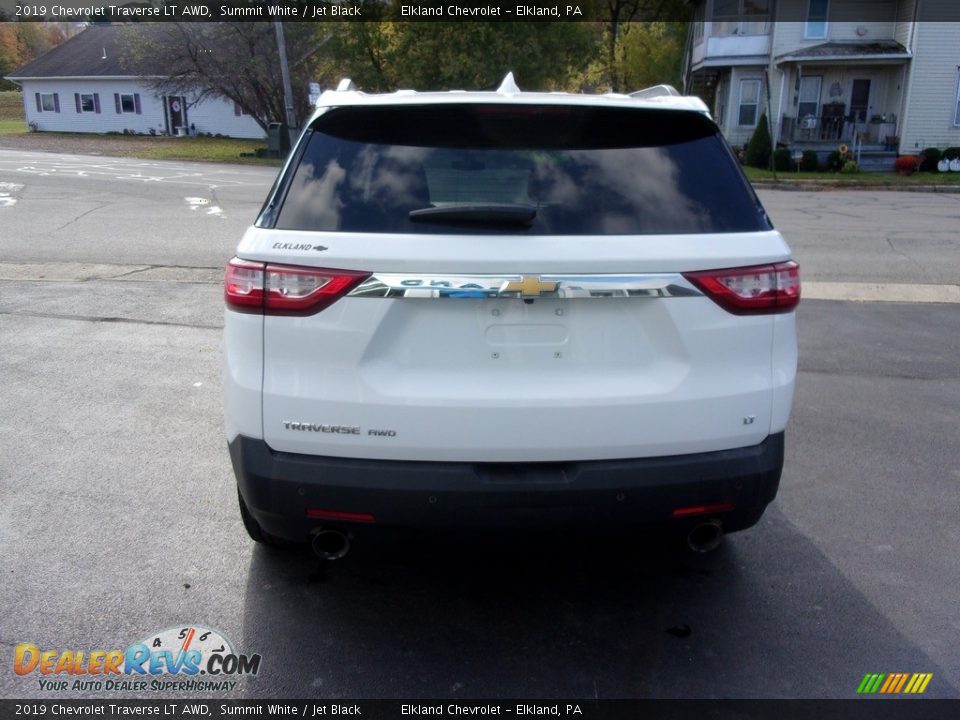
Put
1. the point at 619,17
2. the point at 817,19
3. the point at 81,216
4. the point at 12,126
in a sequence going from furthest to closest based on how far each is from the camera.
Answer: the point at 12,126
the point at 619,17
the point at 817,19
the point at 81,216

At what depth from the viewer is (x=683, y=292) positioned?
9.12ft

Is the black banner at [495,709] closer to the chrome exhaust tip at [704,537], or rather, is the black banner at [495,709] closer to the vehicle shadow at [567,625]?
the vehicle shadow at [567,625]

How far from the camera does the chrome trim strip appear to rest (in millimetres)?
2688

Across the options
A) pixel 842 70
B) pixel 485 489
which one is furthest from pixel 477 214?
pixel 842 70

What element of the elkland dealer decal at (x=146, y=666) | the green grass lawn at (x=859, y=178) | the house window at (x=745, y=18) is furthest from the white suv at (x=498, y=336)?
the house window at (x=745, y=18)

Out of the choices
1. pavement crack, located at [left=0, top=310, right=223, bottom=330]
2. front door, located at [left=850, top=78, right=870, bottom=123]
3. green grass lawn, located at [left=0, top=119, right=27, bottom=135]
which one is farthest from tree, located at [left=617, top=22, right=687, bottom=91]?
green grass lawn, located at [left=0, top=119, right=27, bottom=135]

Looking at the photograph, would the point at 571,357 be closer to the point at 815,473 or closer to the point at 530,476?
the point at 530,476

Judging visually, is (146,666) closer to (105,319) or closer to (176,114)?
(105,319)

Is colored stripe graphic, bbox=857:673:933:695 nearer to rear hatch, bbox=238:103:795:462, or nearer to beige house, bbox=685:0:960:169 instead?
rear hatch, bbox=238:103:795:462

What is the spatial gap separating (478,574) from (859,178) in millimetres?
26855

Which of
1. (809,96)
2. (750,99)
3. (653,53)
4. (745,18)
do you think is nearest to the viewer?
(809,96)

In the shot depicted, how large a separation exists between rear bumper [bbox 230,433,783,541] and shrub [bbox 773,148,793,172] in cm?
2839

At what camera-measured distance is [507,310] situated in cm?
274

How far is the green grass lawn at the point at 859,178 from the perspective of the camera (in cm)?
2533
